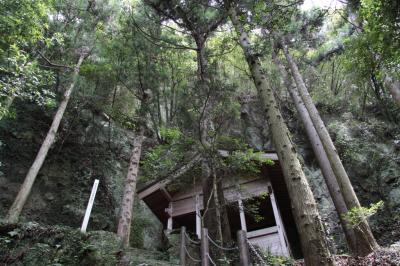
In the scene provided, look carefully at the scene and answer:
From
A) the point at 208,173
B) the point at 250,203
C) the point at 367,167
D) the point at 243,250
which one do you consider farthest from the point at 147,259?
the point at 367,167

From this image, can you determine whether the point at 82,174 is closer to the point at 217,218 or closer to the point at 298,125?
the point at 217,218

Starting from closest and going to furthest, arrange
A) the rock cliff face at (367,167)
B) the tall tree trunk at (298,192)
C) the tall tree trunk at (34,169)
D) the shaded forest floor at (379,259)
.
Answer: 1. the tall tree trunk at (298,192)
2. the shaded forest floor at (379,259)
3. the tall tree trunk at (34,169)
4. the rock cliff face at (367,167)

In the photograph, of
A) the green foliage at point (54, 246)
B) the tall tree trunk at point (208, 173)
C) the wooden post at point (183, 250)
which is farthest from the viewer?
the tall tree trunk at point (208, 173)

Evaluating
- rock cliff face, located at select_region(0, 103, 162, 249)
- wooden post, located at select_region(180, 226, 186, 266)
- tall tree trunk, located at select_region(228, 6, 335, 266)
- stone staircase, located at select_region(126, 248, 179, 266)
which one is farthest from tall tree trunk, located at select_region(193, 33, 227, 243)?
rock cliff face, located at select_region(0, 103, 162, 249)

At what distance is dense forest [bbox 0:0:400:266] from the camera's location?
5.80 meters

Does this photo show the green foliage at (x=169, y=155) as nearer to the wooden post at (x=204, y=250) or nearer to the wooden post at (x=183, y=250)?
the wooden post at (x=183, y=250)

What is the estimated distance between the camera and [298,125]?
17828mm

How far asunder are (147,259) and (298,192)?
335 cm

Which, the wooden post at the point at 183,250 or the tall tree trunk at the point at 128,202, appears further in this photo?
the tall tree trunk at the point at 128,202

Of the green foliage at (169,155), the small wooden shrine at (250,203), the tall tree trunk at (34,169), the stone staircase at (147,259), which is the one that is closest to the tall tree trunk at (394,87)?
the small wooden shrine at (250,203)

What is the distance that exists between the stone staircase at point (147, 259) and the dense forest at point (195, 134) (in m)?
0.06

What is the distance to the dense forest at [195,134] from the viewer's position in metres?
5.80

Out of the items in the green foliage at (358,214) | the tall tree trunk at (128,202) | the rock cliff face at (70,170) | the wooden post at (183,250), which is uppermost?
the rock cliff face at (70,170)

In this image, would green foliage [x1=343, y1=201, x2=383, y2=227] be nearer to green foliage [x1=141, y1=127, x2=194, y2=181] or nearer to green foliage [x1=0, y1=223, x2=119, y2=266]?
green foliage [x1=141, y1=127, x2=194, y2=181]
